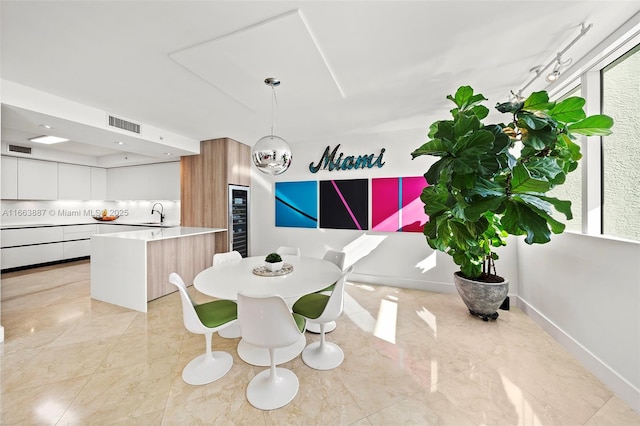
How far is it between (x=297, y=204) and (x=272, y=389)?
10.9ft

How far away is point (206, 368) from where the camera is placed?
1.99m

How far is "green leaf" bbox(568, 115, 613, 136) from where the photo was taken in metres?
1.66

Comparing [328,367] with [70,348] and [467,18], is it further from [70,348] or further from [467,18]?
[467,18]

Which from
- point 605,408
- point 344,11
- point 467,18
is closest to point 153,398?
point 344,11

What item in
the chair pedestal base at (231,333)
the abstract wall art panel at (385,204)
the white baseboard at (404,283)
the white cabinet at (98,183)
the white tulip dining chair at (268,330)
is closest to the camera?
the white tulip dining chair at (268,330)

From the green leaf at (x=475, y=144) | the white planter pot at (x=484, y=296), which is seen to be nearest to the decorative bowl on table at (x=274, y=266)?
the green leaf at (x=475, y=144)

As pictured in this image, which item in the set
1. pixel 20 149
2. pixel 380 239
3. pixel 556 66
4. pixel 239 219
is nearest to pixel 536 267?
pixel 380 239

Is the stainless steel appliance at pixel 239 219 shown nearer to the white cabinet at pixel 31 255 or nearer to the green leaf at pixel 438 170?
the green leaf at pixel 438 170

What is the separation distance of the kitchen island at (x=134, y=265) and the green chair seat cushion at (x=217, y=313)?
1622mm

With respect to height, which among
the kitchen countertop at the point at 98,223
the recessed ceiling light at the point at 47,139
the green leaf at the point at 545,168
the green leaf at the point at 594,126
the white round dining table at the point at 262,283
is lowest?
the white round dining table at the point at 262,283

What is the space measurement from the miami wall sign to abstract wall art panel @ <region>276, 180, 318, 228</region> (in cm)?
35

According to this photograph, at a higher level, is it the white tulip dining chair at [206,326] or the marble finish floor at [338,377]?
the white tulip dining chair at [206,326]

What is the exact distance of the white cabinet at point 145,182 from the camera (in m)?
5.57

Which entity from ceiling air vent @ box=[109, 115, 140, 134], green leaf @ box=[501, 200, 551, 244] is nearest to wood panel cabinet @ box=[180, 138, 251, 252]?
ceiling air vent @ box=[109, 115, 140, 134]
